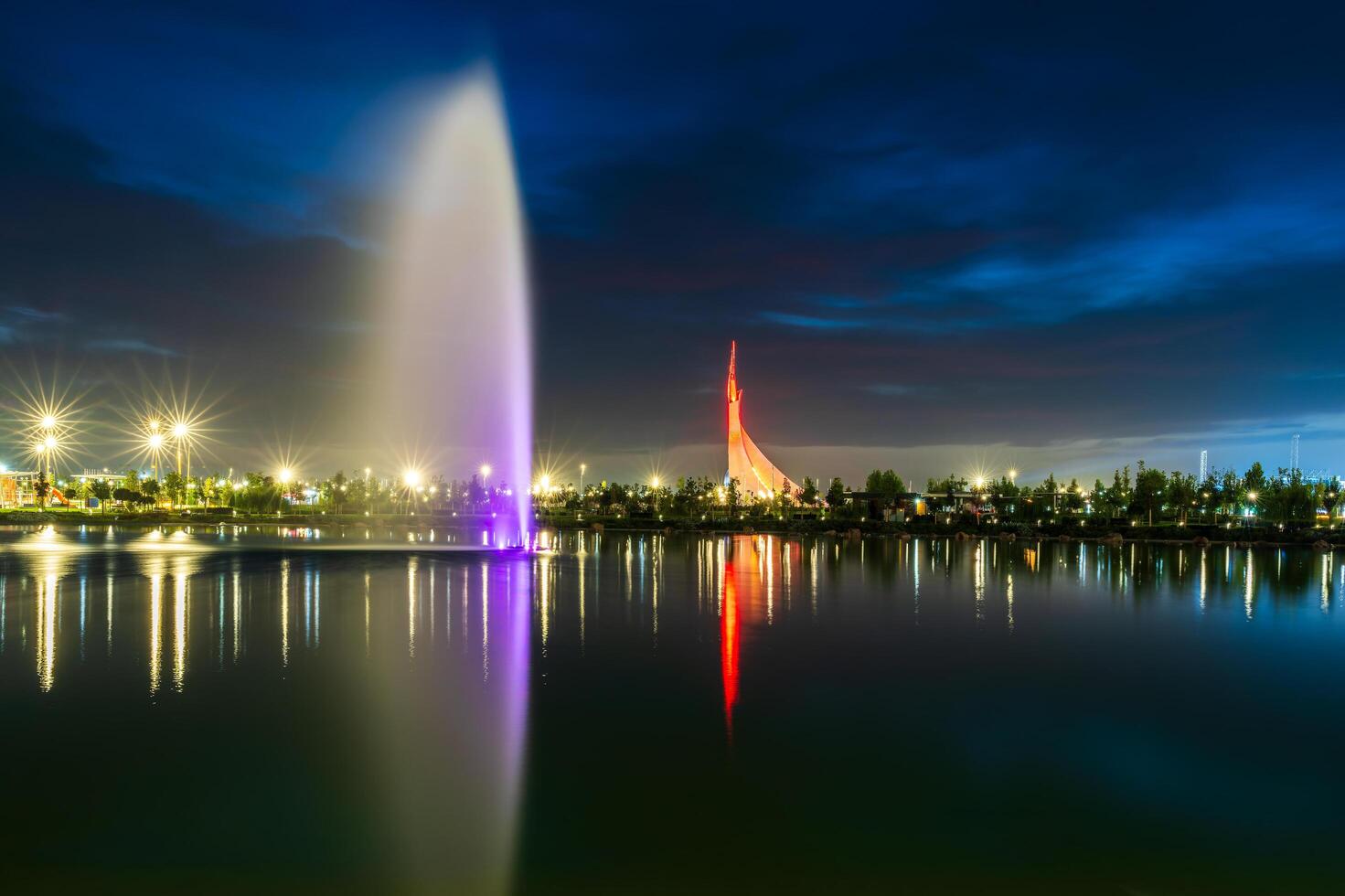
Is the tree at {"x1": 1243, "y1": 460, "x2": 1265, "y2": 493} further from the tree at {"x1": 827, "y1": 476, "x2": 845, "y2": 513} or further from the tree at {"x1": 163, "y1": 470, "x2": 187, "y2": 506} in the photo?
the tree at {"x1": 163, "y1": 470, "x2": 187, "y2": 506}

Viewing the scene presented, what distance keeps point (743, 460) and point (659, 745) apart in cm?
10503

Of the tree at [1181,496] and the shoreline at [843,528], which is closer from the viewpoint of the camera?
the shoreline at [843,528]

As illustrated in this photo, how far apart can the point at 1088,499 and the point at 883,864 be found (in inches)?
4631

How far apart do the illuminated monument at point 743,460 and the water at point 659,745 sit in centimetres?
9172

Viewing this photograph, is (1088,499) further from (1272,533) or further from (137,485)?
(137,485)

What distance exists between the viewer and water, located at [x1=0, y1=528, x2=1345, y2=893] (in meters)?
7.46

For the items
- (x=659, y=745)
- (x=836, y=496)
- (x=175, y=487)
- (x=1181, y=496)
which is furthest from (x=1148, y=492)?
(x=175, y=487)

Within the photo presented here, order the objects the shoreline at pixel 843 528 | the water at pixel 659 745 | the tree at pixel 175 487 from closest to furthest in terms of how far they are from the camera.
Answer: the water at pixel 659 745
the shoreline at pixel 843 528
the tree at pixel 175 487

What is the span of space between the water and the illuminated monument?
301 ft

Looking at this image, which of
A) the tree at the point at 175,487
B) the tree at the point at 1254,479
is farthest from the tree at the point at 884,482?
the tree at the point at 175,487

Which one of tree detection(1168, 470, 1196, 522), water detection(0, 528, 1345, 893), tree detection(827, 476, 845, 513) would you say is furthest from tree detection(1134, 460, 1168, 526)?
water detection(0, 528, 1345, 893)

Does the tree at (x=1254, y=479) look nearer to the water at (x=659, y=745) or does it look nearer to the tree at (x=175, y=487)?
the water at (x=659, y=745)

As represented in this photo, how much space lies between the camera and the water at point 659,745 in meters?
7.46

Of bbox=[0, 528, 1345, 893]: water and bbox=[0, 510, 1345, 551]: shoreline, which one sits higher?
bbox=[0, 528, 1345, 893]: water
